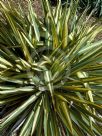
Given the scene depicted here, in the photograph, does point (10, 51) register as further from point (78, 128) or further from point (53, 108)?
point (78, 128)

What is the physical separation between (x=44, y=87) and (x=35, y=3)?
3.56 metres

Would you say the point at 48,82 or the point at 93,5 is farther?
the point at 93,5

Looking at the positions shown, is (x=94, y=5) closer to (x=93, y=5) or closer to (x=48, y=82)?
(x=93, y=5)

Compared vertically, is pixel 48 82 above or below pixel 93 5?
below

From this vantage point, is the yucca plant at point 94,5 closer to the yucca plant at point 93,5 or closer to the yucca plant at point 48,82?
the yucca plant at point 93,5

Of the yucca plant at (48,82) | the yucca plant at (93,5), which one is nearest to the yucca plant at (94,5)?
the yucca plant at (93,5)

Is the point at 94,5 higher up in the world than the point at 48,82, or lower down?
higher up

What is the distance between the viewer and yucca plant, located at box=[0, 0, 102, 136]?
4352mm

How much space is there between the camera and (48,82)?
14.4ft

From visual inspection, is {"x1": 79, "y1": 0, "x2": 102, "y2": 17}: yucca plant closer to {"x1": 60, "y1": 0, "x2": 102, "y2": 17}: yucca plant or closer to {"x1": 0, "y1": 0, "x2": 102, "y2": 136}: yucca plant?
{"x1": 60, "y1": 0, "x2": 102, "y2": 17}: yucca plant

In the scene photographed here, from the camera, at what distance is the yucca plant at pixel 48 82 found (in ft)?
14.3

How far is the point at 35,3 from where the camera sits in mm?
7668

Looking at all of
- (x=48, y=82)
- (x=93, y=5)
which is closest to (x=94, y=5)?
(x=93, y=5)

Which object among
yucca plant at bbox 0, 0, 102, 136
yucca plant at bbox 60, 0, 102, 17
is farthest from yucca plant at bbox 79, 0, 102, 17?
yucca plant at bbox 0, 0, 102, 136
